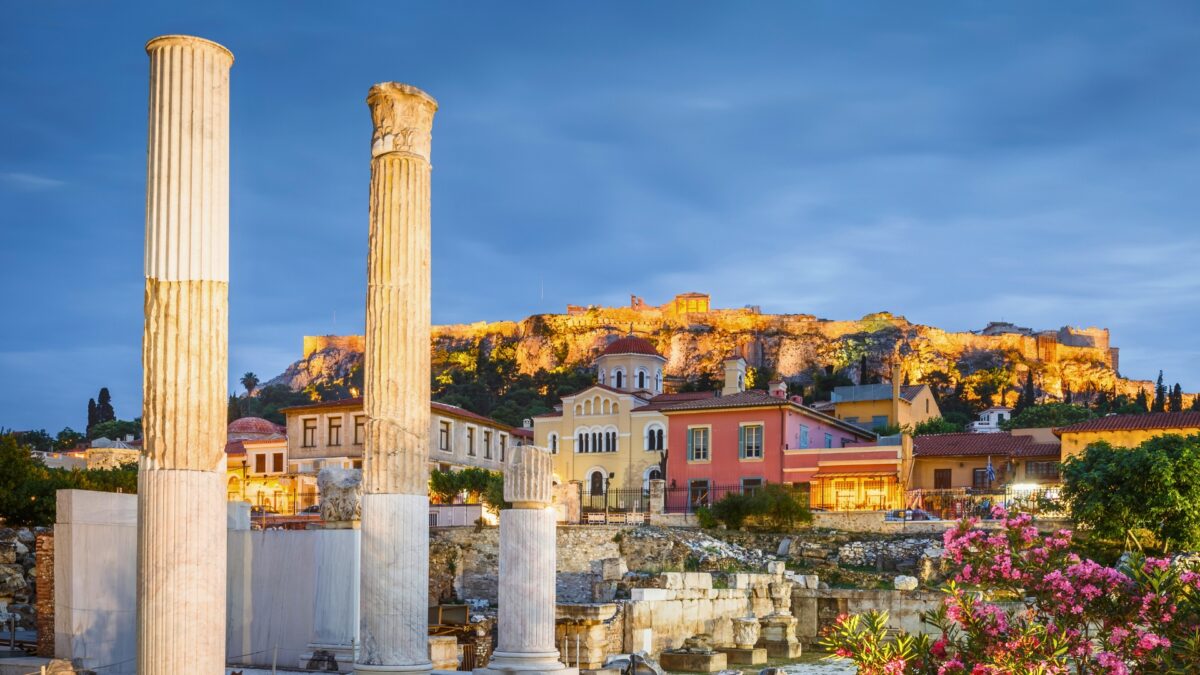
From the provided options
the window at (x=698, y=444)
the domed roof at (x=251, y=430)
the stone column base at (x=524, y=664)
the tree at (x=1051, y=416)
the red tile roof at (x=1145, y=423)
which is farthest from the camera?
the tree at (x=1051, y=416)

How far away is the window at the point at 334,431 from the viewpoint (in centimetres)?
5128

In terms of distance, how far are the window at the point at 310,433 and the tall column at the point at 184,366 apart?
1782 inches

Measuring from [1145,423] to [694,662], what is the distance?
25.0 meters

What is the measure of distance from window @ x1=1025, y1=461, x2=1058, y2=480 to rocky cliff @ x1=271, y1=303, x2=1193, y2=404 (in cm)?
6485

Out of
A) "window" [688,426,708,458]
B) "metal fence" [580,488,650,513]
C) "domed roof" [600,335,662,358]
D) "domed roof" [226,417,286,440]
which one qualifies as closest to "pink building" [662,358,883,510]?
"window" [688,426,708,458]

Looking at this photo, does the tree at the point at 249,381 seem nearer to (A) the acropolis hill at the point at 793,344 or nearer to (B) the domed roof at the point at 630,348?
(A) the acropolis hill at the point at 793,344

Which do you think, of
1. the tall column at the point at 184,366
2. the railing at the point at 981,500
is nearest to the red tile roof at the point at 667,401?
the railing at the point at 981,500

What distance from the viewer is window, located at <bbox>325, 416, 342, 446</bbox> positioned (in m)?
51.3

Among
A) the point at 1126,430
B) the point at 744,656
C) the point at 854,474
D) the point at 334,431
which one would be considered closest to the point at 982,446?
the point at 1126,430

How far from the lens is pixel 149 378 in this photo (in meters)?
7.71

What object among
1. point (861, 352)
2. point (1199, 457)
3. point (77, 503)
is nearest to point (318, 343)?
point (861, 352)

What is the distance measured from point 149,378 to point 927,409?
66.6 metres

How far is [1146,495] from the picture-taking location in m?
31.4

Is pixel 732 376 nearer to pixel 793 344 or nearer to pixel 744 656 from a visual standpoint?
pixel 744 656
